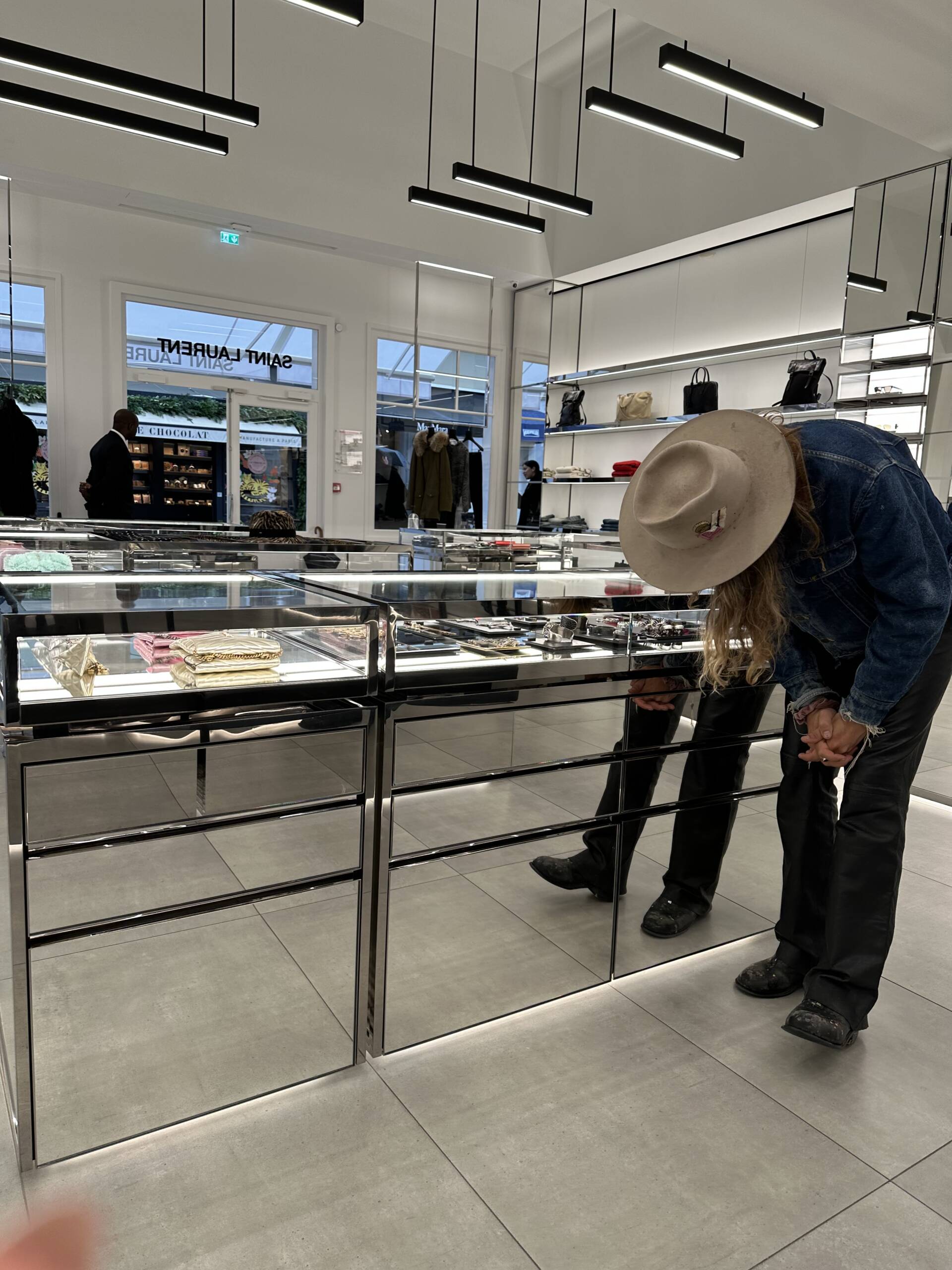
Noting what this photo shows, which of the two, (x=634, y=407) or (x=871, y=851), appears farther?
(x=634, y=407)

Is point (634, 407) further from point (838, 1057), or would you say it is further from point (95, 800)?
point (95, 800)

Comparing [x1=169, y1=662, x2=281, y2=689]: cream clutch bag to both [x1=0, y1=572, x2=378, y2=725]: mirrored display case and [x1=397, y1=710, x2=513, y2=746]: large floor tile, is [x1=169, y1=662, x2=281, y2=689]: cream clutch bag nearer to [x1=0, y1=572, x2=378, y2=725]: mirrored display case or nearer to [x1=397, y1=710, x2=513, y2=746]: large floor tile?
[x1=0, y1=572, x2=378, y2=725]: mirrored display case

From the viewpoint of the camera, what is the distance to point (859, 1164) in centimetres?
172

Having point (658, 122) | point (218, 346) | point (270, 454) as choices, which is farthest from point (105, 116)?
point (270, 454)

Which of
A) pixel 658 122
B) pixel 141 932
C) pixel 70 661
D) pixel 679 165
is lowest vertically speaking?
pixel 141 932

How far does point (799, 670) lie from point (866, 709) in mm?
248

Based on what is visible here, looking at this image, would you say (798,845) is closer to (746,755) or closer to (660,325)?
(746,755)

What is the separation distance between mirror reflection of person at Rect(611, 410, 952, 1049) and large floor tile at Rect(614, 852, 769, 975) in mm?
468

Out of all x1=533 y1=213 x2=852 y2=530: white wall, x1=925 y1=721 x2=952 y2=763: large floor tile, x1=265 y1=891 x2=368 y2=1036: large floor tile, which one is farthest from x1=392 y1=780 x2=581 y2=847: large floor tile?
x1=533 y1=213 x2=852 y2=530: white wall

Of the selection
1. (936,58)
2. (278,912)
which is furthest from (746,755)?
(936,58)

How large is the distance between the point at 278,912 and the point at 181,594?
70cm

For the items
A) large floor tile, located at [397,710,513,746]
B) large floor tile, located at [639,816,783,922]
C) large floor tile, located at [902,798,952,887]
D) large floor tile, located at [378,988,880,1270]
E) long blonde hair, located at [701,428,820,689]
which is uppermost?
long blonde hair, located at [701,428,820,689]

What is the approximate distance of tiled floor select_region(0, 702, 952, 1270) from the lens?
1509 millimetres

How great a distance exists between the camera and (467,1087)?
74.3 inches
